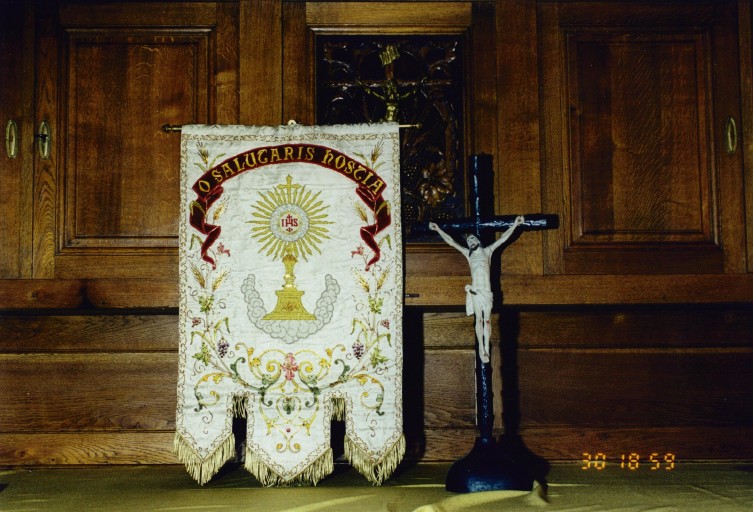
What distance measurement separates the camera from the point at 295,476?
2.40m

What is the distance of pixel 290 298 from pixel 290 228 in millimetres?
256

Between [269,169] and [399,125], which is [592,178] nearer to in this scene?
[399,125]

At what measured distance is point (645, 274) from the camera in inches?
104

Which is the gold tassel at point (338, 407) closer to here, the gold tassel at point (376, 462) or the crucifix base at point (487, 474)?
the gold tassel at point (376, 462)

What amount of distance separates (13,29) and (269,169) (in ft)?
3.73

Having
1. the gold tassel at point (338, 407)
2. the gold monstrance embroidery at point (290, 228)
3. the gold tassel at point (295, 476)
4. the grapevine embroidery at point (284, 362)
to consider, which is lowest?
the gold tassel at point (295, 476)

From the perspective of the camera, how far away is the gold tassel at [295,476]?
7.89ft

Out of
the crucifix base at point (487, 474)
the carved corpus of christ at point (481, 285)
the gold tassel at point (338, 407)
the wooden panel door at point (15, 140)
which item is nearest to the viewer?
the crucifix base at point (487, 474)

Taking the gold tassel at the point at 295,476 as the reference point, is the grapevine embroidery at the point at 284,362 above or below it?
above

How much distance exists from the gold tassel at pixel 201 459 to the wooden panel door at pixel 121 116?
643 millimetres

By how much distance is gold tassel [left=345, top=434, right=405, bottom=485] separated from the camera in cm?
241

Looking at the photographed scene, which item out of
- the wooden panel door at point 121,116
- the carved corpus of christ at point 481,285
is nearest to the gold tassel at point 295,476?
the carved corpus of christ at point 481,285

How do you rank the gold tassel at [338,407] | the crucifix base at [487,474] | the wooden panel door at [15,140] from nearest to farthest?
the crucifix base at [487,474] → the gold tassel at [338,407] → the wooden panel door at [15,140]

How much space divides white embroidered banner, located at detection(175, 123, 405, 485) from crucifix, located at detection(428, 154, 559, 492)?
10.2 inches
